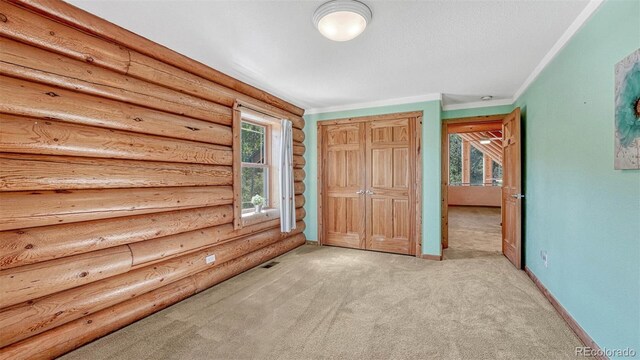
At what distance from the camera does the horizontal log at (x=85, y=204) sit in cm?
169

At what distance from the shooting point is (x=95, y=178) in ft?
6.78

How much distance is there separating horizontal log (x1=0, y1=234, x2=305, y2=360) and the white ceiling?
2.33 m

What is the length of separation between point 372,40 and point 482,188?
960 centimetres

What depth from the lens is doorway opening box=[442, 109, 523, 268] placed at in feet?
12.7

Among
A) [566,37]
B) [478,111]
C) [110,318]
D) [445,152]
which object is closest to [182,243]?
[110,318]

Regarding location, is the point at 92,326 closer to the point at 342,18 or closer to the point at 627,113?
the point at 342,18

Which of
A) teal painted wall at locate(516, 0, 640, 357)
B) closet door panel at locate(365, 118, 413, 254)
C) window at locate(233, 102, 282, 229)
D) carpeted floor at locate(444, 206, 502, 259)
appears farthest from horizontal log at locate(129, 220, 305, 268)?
teal painted wall at locate(516, 0, 640, 357)

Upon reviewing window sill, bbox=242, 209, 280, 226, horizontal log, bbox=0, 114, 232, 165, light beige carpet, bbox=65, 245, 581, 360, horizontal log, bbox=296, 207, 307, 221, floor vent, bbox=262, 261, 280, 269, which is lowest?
light beige carpet, bbox=65, 245, 581, 360

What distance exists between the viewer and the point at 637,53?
151 cm

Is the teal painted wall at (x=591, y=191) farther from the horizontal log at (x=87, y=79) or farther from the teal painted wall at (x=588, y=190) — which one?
the horizontal log at (x=87, y=79)

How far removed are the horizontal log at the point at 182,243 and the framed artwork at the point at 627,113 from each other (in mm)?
3437

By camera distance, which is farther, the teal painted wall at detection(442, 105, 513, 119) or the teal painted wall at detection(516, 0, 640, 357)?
the teal painted wall at detection(442, 105, 513, 119)

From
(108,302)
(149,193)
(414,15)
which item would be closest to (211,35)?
(149,193)

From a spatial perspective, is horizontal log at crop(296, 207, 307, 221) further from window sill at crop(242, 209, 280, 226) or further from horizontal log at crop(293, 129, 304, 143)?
horizontal log at crop(293, 129, 304, 143)
